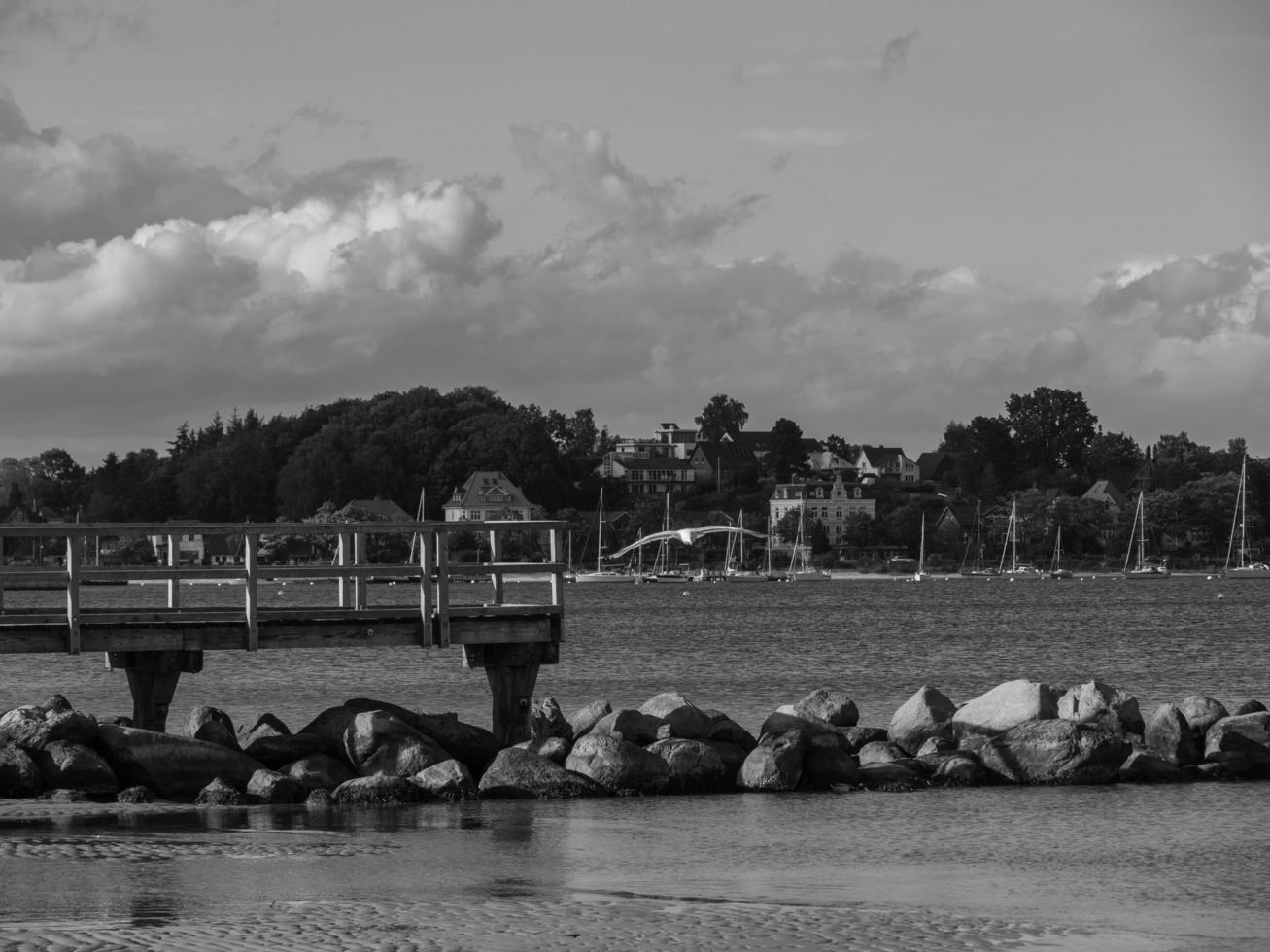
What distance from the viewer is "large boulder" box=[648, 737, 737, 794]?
2541 centimetres

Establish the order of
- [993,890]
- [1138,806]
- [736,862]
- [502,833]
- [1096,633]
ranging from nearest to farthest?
[993,890] → [736,862] → [502,833] → [1138,806] → [1096,633]

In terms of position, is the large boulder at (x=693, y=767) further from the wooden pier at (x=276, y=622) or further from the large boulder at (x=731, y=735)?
the wooden pier at (x=276, y=622)

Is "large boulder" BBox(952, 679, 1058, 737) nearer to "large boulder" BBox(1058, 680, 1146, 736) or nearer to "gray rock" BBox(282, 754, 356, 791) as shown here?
"large boulder" BBox(1058, 680, 1146, 736)

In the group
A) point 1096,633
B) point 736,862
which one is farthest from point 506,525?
point 1096,633

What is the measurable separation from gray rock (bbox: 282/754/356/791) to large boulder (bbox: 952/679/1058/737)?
9.18 meters

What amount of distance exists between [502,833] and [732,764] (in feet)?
17.6

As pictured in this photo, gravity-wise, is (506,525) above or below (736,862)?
above

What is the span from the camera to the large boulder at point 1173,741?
27609 mm

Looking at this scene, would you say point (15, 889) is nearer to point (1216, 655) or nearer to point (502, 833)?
point (502, 833)

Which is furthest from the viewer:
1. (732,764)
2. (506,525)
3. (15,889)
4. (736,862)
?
(506,525)

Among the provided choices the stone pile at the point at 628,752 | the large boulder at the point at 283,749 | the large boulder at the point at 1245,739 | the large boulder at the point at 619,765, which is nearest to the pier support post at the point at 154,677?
the stone pile at the point at 628,752

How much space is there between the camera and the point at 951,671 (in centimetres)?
5734

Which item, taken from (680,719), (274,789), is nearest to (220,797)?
(274,789)

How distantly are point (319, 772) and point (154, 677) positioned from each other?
410 centimetres
